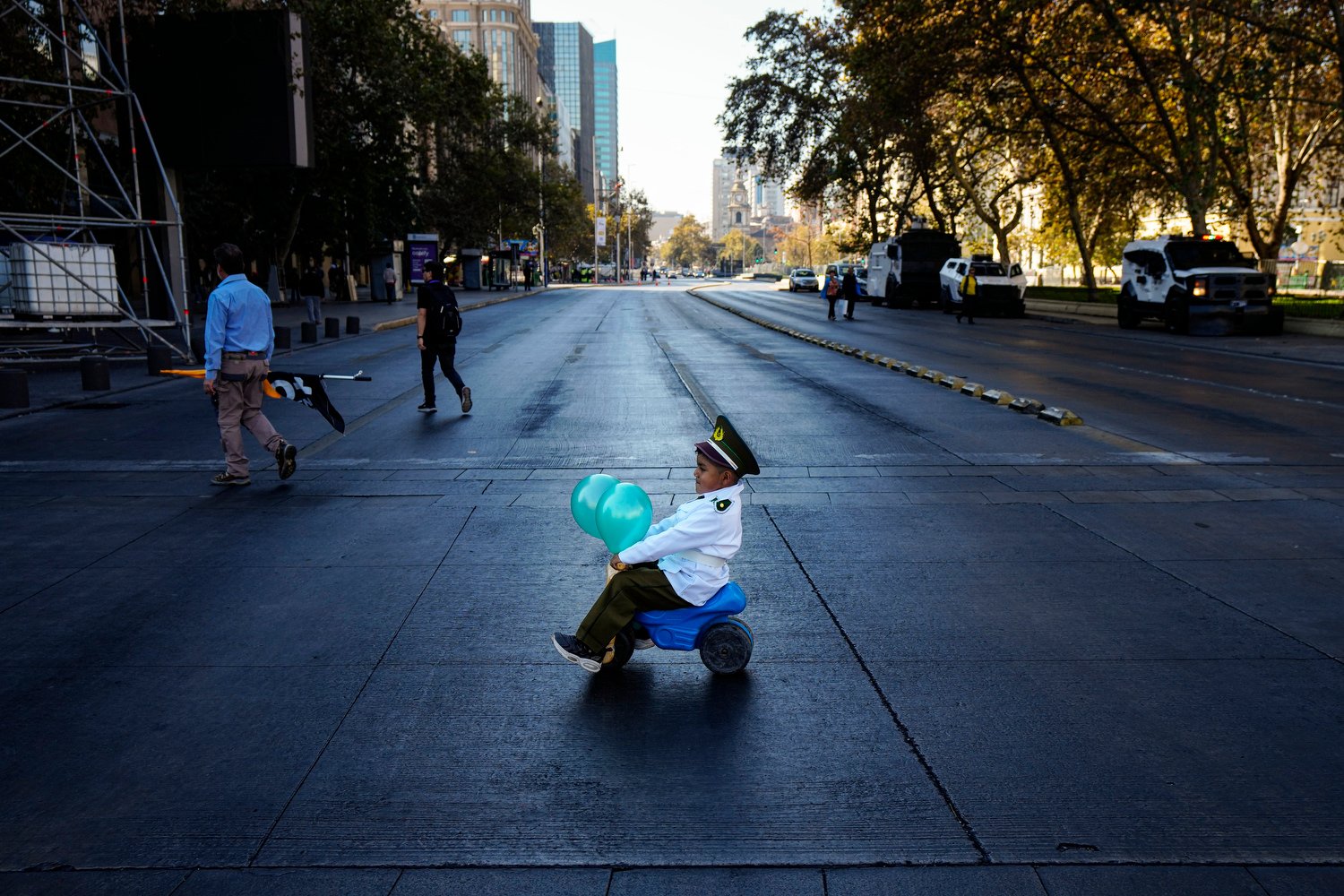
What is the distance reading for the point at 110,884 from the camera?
3.06 metres

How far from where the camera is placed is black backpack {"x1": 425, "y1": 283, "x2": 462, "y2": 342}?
12.6m

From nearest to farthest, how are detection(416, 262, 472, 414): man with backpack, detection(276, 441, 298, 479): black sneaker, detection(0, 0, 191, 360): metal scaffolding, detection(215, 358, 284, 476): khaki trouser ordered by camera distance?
detection(215, 358, 284, 476): khaki trouser, detection(276, 441, 298, 479): black sneaker, detection(416, 262, 472, 414): man with backpack, detection(0, 0, 191, 360): metal scaffolding

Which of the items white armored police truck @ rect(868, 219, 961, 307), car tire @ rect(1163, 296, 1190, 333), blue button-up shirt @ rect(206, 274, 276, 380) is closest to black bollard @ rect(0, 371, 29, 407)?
blue button-up shirt @ rect(206, 274, 276, 380)

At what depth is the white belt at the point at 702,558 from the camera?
14.8 feet

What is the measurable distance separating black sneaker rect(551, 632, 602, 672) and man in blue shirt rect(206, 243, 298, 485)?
517 centimetres

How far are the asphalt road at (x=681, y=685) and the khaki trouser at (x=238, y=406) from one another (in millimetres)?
403

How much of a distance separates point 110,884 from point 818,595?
12.0 ft

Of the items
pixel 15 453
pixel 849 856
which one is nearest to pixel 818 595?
pixel 849 856

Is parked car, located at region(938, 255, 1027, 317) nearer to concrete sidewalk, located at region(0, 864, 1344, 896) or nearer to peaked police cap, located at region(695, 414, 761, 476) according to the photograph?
peaked police cap, located at region(695, 414, 761, 476)

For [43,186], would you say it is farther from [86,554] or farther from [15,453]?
[86,554]

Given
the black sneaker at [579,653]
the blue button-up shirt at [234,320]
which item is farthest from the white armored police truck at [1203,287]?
the black sneaker at [579,653]

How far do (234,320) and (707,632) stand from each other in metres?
5.91

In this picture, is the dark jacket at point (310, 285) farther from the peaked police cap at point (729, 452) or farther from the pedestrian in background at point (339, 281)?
the peaked police cap at point (729, 452)

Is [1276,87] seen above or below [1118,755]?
above
